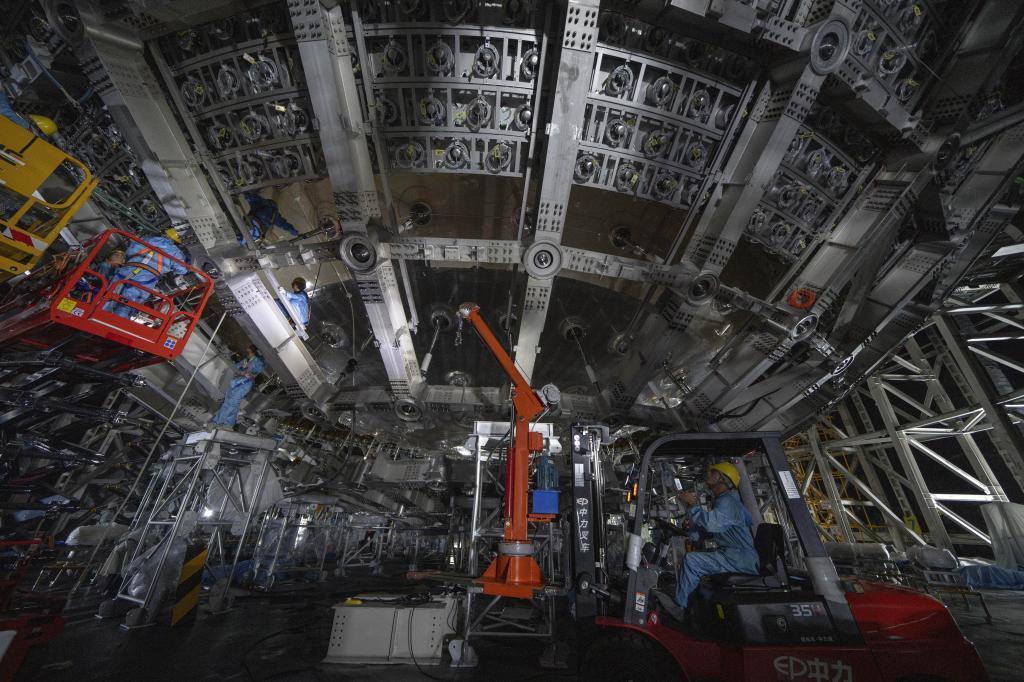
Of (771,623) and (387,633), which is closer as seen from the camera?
(771,623)

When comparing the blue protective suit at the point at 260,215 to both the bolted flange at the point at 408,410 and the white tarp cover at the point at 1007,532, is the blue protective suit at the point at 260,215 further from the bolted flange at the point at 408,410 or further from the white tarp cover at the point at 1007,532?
the white tarp cover at the point at 1007,532

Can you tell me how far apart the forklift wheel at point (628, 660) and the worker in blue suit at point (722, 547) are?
1.99 feet

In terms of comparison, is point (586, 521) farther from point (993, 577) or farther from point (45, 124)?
point (993, 577)

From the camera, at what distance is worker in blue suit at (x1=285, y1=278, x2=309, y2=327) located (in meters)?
8.11

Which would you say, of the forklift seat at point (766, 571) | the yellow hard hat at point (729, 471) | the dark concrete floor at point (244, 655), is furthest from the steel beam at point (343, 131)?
the forklift seat at point (766, 571)

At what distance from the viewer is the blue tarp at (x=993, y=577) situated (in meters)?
10.6

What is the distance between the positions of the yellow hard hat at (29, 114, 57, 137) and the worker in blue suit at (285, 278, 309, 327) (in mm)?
5000

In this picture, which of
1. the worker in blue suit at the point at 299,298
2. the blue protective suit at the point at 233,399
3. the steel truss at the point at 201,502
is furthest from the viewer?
the worker in blue suit at the point at 299,298

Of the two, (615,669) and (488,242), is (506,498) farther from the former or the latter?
(488,242)

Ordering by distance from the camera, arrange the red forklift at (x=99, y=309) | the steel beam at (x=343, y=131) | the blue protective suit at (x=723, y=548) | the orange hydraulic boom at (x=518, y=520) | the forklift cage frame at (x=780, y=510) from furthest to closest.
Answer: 1. the steel beam at (x=343, y=131)
2. the red forklift at (x=99, y=309)
3. the orange hydraulic boom at (x=518, y=520)
4. the blue protective suit at (x=723, y=548)
5. the forklift cage frame at (x=780, y=510)

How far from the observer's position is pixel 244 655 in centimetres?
420

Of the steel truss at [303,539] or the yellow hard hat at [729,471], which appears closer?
the yellow hard hat at [729,471]

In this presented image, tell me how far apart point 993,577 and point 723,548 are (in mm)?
15220

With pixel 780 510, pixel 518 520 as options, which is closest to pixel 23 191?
pixel 518 520
